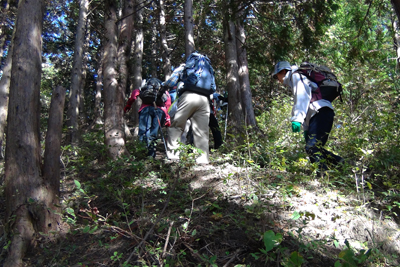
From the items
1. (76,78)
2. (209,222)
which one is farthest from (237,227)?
(76,78)

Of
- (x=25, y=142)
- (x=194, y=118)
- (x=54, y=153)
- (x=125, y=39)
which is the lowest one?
(x=54, y=153)

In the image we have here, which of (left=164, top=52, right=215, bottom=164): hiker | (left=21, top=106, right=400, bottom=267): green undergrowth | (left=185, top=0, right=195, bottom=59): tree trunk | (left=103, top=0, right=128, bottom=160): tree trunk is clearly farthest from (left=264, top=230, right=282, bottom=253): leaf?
(left=185, top=0, right=195, bottom=59): tree trunk

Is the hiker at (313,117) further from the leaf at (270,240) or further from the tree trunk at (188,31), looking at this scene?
the tree trunk at (188,31)

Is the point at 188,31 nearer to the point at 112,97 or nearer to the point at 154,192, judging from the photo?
the point at 112,97

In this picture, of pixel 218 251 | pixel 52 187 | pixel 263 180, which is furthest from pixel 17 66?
pixel 263 180

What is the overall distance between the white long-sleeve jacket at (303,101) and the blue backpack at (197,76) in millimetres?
1361

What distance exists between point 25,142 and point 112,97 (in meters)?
2.43

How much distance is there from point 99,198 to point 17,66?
5.97 ft

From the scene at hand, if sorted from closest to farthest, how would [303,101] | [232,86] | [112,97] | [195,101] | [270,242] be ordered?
[270,242] < [303,101] < [195,101] < [112,97] < [232,86]

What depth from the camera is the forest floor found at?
2543 millimetres

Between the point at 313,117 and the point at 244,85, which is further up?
the point at 244,85

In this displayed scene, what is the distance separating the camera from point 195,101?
4.91 m

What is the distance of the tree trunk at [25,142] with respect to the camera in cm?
309

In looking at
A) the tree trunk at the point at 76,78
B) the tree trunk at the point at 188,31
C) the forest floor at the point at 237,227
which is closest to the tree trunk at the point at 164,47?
the tree trunk at the point at 188,31
